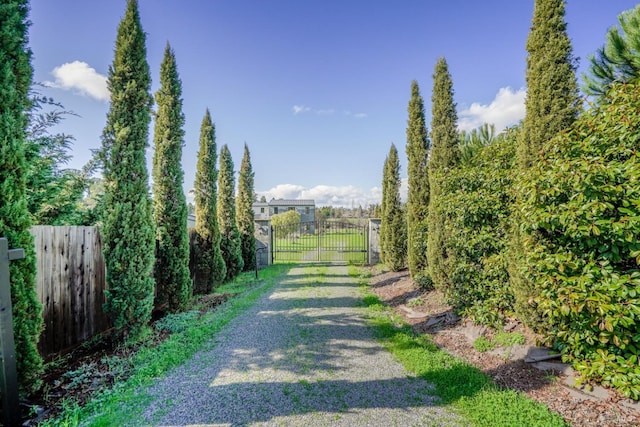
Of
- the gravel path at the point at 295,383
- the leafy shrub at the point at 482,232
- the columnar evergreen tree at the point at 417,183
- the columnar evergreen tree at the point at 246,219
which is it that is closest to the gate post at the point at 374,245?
the columnar evergreen tree at the point at 417,183

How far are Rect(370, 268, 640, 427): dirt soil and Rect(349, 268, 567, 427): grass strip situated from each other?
0.57 ft

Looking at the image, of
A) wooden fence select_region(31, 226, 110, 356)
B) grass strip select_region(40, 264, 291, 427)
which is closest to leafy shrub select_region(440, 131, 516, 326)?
grass strip select_region(40, 264, 291, 427)

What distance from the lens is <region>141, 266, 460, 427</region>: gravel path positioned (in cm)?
238

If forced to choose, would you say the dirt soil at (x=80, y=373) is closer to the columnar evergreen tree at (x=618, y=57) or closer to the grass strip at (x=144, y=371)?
the grass strip at (x=144, y=371)

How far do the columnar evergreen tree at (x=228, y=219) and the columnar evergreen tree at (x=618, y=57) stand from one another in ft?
32.6

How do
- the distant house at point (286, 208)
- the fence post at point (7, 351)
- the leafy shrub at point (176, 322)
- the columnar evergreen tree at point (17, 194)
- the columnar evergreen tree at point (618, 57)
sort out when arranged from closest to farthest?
the fence post at point (7, 351)
the columnar evergreen tree at point (17, 194)
the columnar evergreen tree at point (618, 57)
the leafy shrub at point (176, 322)
the distant house at point (286, 208)

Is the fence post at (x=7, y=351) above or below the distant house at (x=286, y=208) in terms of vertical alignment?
below

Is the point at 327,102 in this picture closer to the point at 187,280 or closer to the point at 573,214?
the point at 187,280

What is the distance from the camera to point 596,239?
240 cm

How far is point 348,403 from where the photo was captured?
2.59m

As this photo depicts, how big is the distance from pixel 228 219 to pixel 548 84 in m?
9.30

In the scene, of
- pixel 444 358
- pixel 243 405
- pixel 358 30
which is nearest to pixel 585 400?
pixel 444 358

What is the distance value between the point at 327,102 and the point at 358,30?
2812mm

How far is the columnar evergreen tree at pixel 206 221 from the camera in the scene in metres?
7.65
